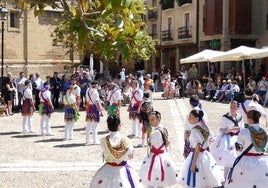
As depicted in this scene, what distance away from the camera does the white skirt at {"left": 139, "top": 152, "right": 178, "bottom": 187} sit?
734cm

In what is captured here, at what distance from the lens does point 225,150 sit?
8305 millimetres

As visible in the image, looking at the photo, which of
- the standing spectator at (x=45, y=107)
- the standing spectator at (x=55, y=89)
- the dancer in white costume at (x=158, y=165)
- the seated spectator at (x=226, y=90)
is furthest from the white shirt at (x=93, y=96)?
the seated spectator at (x=226, y=90)

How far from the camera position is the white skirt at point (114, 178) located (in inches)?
240

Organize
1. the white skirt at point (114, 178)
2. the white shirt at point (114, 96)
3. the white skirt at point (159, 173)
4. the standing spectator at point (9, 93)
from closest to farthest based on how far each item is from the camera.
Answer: the white skirt at point (114, 178) → the white skirt at point (159, 173) → the white shirt at point (114, 96) → the standing spectator at point (9, 93)

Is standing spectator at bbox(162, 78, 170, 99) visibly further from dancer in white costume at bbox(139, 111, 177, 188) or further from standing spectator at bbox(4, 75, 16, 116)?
dancer in white costume at bbox(139, 111, 177, 188)

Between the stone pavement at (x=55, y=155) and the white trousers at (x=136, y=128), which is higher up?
the white trousers at (x=136, y=128)

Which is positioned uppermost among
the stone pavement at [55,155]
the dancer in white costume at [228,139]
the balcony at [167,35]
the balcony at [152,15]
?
the balcony at [152,15]

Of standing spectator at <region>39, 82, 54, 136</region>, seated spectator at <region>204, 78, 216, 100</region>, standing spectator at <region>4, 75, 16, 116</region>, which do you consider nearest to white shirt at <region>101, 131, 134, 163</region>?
standing spectator at <region>39, 82, 54, 136</region>

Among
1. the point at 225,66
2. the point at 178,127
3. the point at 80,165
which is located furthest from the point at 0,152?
the point at 225,66

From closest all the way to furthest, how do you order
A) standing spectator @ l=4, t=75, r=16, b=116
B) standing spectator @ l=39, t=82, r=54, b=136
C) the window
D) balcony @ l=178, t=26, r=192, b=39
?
standing spectator @ l=39, t=82, r=54, b=136, standing spectator @ l=4, t=75, r=16, b=116, the window, balcony @ l=178, t=26, r=192, b=39

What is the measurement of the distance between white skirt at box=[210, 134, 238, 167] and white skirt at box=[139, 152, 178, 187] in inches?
46.4

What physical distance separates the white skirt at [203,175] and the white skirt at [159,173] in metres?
0.26

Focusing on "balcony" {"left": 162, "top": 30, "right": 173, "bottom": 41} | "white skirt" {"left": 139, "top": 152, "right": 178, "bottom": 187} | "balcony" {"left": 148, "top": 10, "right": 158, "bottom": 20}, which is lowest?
"white skirt" {"left": 139, "top": 152, "right": 178, "bottom": 187}

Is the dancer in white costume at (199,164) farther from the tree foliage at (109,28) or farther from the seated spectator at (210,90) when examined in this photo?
the seated spectator at (210,90)
